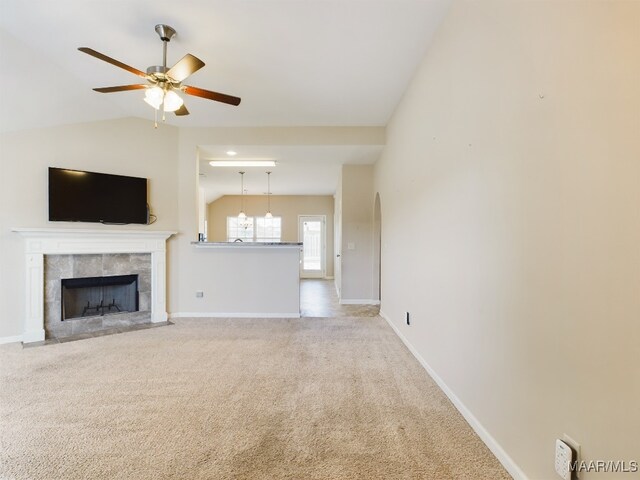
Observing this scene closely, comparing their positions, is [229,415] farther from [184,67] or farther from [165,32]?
[165,32]

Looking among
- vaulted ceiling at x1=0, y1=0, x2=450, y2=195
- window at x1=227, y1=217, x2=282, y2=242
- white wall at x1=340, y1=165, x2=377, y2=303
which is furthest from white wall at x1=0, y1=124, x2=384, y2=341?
window at x1=227, y1=217, x2=282, y2=242

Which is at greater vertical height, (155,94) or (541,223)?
(155,94)

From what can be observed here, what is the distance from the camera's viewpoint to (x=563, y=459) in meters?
1.14

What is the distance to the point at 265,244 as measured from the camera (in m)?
4.59

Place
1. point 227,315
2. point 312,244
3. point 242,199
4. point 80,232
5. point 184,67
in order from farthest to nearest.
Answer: point 242,199 < point 312,244 < point 227,315 < point 80,232 < point 184,67

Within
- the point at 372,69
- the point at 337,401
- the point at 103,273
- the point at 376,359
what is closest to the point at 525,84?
the point at 372,69

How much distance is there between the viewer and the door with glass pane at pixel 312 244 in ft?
31.4

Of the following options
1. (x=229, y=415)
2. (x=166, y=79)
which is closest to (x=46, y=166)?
(x=166, y=79)

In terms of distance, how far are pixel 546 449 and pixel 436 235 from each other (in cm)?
150

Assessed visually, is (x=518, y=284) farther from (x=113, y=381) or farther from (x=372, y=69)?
(x=113, y=381)

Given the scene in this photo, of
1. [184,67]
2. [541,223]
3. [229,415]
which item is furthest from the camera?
[184,67]

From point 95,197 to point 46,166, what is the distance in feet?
1.91

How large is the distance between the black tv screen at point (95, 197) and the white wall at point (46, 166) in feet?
0.33

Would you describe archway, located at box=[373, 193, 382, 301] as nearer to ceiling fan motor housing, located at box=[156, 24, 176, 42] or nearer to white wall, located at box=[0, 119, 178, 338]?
white wall, located at box=[0, 119, 178, 338]
